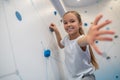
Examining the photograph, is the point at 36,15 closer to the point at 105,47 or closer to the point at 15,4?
the point at 15,4

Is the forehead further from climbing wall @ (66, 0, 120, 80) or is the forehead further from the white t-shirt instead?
climbing wall @ (66, 0, 120, 80)

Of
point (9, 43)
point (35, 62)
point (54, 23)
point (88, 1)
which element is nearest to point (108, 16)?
point (88, 1)

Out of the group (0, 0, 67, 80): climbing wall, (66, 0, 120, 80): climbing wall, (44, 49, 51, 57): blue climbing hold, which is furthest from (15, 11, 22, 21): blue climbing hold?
(66, 0, 120, 80): climbing wall

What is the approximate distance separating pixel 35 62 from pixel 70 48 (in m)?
0.18

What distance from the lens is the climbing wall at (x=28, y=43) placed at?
1.59 ft

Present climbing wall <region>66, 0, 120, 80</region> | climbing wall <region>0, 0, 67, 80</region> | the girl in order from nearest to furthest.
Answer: climbing wall <region>0, 0, 67, 80</region> → the girl → climbing wall <region>66, 0, 120, 80</region>

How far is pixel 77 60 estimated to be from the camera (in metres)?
0.74

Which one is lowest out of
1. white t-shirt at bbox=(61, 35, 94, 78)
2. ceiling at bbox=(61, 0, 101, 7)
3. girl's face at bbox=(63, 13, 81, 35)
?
white t-shirt at bbox=(61, 35, 94, 78)

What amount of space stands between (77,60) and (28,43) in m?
0.24

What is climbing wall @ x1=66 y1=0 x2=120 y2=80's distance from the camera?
1374mm

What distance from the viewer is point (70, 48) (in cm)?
75

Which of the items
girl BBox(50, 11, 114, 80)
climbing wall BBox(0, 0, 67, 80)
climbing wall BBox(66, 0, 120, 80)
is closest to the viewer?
climbing wall BBox(0, 0, 67, 80)

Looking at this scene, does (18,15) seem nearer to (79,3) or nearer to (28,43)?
(28,43)

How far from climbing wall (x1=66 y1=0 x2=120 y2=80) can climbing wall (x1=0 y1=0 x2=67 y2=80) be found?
534 millimetres
